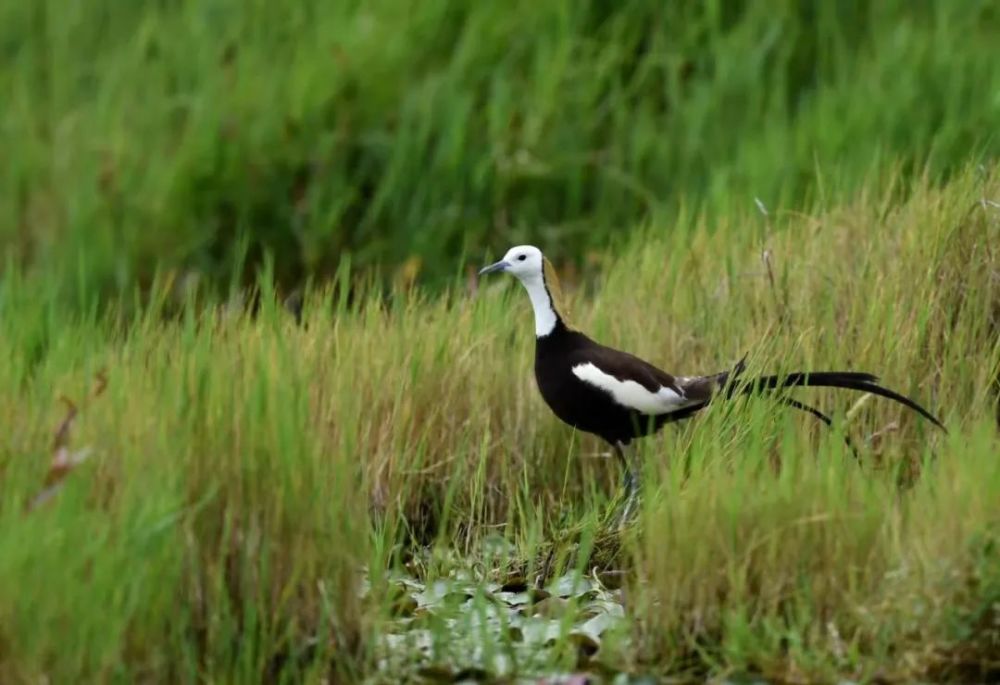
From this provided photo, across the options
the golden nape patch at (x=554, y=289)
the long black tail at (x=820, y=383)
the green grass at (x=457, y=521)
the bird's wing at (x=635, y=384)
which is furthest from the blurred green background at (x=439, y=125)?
the long black tail at (x=820, y=383)

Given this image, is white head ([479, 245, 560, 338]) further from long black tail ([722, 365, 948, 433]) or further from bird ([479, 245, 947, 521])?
long black tail ([722, 365, 948, 433])

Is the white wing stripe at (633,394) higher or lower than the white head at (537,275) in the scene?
lower

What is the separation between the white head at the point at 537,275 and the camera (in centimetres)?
507

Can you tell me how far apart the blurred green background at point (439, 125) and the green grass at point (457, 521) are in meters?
2.13

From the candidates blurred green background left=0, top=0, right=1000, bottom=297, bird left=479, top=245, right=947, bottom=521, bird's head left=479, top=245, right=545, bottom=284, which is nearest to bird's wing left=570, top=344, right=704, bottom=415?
bird left=479, top=245, right=947, bottom=521

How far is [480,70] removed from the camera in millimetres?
7672

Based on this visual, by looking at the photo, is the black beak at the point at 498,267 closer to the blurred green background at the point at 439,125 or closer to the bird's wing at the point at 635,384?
the bird's wing at the point at 635,384

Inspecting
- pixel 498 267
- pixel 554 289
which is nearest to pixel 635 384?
pixel 554 289

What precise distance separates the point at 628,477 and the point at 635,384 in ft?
1.03

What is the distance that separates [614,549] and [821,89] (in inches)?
130

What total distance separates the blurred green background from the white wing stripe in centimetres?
228

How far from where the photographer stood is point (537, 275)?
16.8ft

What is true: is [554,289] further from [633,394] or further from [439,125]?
[439,125]

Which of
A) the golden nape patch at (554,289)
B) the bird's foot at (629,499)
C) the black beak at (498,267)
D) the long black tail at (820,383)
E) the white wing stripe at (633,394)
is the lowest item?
the bird's foot at (629,499)
